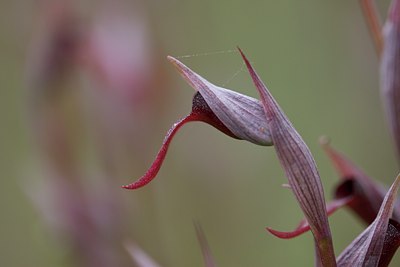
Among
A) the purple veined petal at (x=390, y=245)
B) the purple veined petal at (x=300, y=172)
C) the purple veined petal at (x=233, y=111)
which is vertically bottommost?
the purple veined petal at (x=390, y=245)

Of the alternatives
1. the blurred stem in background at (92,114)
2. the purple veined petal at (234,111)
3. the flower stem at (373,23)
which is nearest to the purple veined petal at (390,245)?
the purple veined petal at (234,111)

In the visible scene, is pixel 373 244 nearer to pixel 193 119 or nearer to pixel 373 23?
pixel 193 119

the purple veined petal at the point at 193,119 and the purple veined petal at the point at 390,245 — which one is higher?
the purple veined petal at the point at 193,119

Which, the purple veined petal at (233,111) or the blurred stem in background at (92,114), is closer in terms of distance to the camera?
the purple veined petal at (233,111)

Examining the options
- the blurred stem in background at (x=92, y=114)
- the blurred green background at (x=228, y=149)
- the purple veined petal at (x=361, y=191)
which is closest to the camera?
the purple veined petal at (x=361, y=191)

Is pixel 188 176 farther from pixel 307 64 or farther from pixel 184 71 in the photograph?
pixel 184 71

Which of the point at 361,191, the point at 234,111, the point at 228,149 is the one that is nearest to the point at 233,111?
the point at 234,111

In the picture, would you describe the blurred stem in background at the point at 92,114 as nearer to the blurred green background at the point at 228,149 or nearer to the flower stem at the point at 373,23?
the blurred green background at the point at 228,149

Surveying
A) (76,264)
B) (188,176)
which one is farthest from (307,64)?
(76,264)
